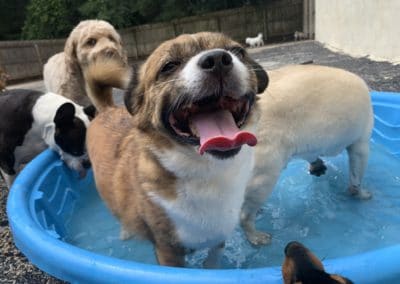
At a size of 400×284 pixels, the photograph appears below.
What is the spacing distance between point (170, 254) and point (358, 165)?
1.61 m

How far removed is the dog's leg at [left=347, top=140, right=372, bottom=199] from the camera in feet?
9.24

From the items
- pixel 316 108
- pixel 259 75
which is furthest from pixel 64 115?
pixel 316 108

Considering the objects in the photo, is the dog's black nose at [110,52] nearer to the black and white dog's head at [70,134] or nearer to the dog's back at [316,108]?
the black and white dog's head at [70,134]

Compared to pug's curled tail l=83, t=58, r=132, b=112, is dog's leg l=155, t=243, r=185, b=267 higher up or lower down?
lower down

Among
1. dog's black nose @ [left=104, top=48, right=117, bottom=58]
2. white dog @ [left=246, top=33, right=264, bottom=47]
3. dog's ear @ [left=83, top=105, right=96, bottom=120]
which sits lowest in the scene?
white dog @ [left=246, top=33, right=264, bottom=47]

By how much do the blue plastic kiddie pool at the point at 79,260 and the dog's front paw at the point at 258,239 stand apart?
1027mm

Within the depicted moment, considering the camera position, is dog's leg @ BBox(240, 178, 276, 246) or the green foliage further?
the green foliage

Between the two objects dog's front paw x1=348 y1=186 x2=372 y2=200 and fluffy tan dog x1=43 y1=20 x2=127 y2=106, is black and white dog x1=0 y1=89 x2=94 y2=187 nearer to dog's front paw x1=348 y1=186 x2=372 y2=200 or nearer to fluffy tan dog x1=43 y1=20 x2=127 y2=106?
fluffy tan dog x1=43 y1=20 x2=127 y2=106

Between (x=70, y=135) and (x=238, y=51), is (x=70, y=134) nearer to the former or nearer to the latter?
(x=70, y=135)

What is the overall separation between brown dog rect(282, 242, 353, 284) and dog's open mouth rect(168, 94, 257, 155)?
0.45 m

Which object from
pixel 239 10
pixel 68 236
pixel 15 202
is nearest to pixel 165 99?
pixel 15 202

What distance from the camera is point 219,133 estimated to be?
1.55m

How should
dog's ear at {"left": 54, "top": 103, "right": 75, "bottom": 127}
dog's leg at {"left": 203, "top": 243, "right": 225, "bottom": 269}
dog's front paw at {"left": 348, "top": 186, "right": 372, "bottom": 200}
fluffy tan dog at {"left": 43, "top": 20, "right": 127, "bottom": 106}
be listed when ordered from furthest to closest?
fluffy tan dog at {"left": 43, "top": 20, "right": 127, "bottom": 106}
dog's ear at {"left": 54, "top": 103, "right": 75, "bottom": 127}
dog's front paw at {"left": 348, "top": 186, "right": 372, "bottom": 200}
dog's leg at {"left": 203, "top": 243, "right": 225, "bottom": 269}

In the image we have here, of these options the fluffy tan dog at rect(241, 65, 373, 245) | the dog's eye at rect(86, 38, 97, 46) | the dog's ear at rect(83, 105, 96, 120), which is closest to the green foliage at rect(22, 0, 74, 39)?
the dog's eye at rect(86, 38, 97, 46)
